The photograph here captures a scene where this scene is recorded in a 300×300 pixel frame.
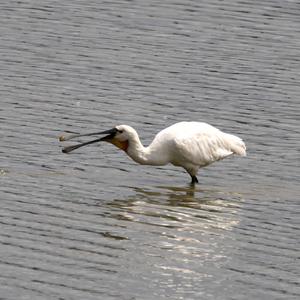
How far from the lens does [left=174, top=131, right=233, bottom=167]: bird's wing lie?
693 inches

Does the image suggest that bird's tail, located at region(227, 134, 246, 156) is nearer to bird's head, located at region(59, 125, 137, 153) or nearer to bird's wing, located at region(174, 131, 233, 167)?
bird's wing, located at region(174, 131, 233, 167)

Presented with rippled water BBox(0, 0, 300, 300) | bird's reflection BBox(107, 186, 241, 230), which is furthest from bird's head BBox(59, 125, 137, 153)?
bird's reflection BBox(107, 186, 241, 230)

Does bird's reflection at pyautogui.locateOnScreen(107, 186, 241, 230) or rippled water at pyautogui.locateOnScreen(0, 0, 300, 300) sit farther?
bird's reflection at pyautogui.locateOnScreen(107, 186, 241, 230)

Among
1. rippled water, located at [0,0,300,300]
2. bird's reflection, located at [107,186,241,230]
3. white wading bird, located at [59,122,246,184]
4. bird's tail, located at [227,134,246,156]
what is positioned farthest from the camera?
bird's tail, located at [227,134,246,156]

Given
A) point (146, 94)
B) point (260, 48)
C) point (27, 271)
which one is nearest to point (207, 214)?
point (27, 271)

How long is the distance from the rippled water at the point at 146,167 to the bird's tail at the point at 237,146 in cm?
28

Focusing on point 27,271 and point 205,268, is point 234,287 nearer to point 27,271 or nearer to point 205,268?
point 205,268

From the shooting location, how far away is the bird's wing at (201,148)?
57.8ft

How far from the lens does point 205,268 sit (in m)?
13.3

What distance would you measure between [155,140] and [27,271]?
5262 millimetres

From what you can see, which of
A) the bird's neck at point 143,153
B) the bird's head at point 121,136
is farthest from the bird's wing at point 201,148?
the bird's head at point 121,136

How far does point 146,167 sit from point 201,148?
3.73 ft

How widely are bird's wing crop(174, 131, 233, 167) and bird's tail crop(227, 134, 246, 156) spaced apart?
0.07 metres

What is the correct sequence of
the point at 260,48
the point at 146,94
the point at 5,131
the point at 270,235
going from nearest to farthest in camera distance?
the point at 270,235 < the point at 5,131 < the point at 146,94 < the point at 260,48
